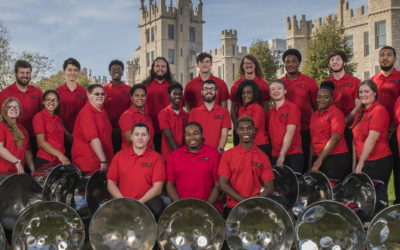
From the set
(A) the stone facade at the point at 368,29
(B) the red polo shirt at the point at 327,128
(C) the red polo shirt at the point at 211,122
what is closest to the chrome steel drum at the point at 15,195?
(C) the red polo shirt at the point at 211,122

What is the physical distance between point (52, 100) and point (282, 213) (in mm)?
3375

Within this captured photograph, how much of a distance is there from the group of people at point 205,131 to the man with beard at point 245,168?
0.01 metres

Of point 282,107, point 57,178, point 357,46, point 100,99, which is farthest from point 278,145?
point 357,46

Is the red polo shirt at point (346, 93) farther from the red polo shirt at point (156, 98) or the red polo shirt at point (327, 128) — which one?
the red polo shirt at point (156, 98)

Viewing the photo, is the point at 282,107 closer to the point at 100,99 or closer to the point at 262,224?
the point at 262,224

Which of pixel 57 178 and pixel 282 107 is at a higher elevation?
pixel 282 107

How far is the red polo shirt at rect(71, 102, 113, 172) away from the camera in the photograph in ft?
18.4

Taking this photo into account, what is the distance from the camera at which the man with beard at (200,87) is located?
6.60m

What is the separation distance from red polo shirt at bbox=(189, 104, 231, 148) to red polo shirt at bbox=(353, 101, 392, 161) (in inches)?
68.2

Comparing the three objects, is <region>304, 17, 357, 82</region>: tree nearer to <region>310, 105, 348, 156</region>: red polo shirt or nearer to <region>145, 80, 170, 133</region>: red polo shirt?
<region>145, 80, 170, 133</region>: red polo shirt

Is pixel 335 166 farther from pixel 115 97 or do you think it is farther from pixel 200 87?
pixel 115 97

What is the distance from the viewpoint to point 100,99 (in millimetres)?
5750

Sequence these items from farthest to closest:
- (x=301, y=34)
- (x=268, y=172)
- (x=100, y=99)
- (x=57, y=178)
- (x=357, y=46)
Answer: (x=301, y=34) < (x=357, y=46) < (x=100, y=99) < (x=57, y=178) < (x=268, y=172)

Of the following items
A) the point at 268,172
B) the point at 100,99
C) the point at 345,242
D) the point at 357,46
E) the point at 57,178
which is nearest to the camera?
the point at 345,242
